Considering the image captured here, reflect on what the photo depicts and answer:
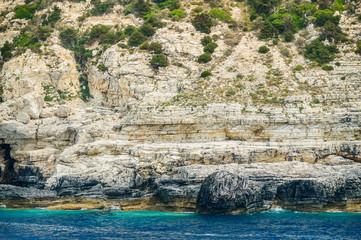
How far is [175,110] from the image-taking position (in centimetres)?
3947

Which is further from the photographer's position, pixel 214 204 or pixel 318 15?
pixel 318 15

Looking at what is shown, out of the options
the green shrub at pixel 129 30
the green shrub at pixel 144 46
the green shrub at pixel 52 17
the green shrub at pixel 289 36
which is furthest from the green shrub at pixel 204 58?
the green shrub at pixel 52 17

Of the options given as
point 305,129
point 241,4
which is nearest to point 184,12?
point 241,4

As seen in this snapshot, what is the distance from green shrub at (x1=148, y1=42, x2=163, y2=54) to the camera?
50513 millimetres

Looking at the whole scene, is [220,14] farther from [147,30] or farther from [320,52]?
[320,52]

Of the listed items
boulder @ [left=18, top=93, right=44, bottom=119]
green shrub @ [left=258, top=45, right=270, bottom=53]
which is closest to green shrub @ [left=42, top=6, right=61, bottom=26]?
boulder @ [left=18, top=93, right=44, bottom=119]

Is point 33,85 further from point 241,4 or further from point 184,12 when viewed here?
point 241,4

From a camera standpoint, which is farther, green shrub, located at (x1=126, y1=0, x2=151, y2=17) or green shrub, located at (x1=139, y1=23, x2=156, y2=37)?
green shrub, located at (x1=126, y1=0, x2=151, y2=17)

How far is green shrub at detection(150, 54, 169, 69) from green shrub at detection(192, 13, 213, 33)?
8.72 m

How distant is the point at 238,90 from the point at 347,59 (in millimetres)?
13662

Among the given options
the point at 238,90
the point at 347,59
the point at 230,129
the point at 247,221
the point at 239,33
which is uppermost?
the point at 239,33

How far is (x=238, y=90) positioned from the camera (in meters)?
43.3

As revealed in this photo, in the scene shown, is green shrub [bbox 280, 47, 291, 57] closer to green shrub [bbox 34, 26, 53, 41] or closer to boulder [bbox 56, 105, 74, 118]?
boulder [bbox 56, 105, 74, 118]

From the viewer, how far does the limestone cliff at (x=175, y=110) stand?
32156mm
